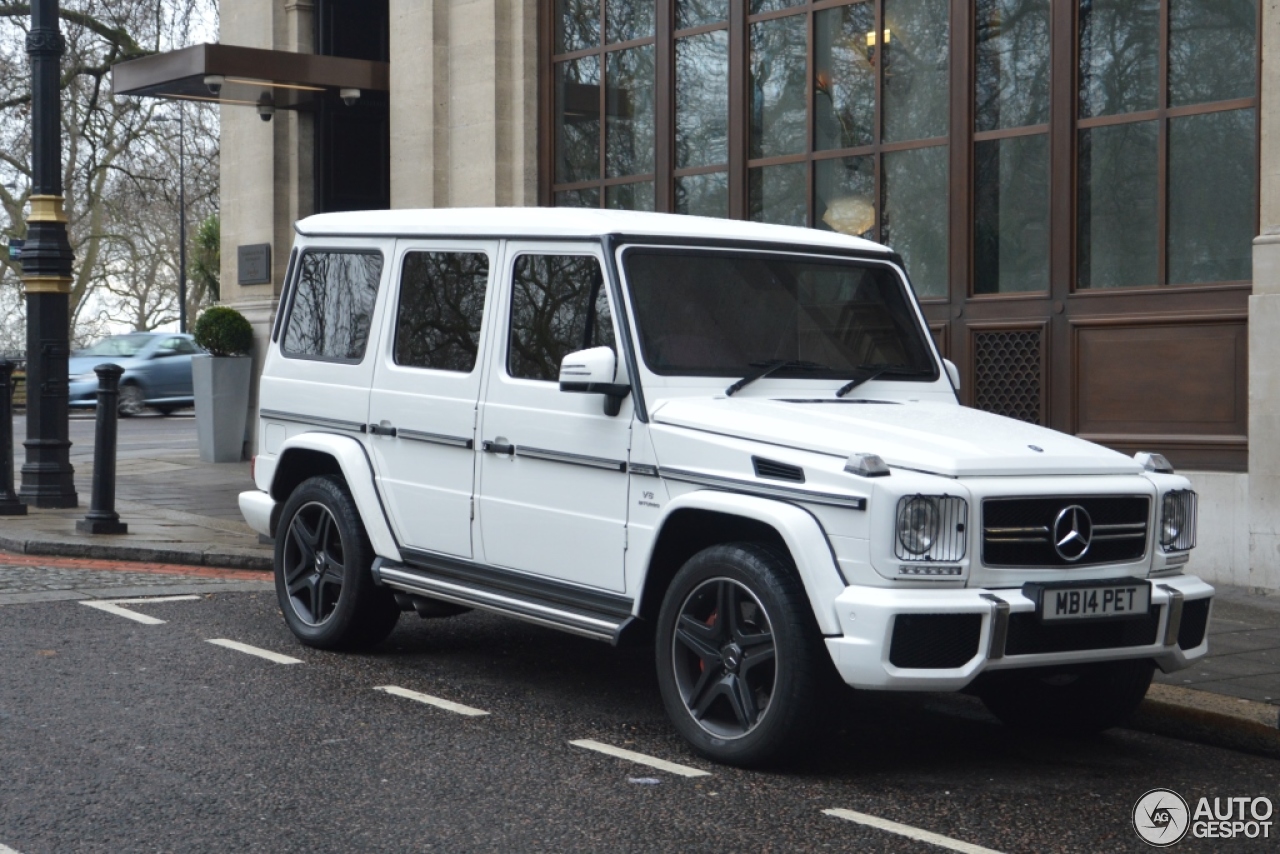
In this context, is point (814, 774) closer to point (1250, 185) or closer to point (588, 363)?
point (588, 363)

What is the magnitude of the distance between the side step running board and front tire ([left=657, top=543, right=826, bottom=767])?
0.35 metres

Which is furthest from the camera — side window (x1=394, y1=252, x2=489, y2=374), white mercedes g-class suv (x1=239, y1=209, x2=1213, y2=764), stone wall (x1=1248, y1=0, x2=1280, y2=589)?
stone wall (x1=1248, y1=0, x2=1280, y2=589)

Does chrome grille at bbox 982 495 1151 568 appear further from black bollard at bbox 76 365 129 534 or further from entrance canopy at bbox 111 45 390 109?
entrance canopy at bbox 111 45 390 109

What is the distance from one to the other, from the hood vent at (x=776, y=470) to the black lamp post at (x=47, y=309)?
9.58 m

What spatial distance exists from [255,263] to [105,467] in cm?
784

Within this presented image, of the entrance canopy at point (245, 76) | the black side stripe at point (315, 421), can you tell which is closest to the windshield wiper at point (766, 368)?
the black side stripe at point (315, 421)

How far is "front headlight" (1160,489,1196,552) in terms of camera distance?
5.95 meters

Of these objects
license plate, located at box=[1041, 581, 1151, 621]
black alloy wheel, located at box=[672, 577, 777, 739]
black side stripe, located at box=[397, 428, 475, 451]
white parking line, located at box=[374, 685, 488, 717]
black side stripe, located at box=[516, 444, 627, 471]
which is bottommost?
white parking line, located at box=[374, 685, 488, 717]

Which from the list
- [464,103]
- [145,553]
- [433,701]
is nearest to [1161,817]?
[433,701]

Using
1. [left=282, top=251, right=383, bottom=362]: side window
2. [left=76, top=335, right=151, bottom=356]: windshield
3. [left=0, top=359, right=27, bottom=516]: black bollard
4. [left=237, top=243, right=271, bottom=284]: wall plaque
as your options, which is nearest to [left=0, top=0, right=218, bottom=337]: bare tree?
[left=76, top=335, right=151, bottom=356]: windshield

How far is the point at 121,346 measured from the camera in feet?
111

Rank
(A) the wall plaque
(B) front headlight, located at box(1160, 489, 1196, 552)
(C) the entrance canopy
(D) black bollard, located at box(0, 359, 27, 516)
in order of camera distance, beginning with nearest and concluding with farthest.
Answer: (B) front headlight, located at box(1160, 489, 1196, 552) < (D) black bollard, located at box(0, 359, 27, 516) < (C) the entrance canopy < (A) the wall plaque

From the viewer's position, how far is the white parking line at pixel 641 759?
5700mm

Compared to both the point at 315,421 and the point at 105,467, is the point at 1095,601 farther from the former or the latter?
the point at 105,467
